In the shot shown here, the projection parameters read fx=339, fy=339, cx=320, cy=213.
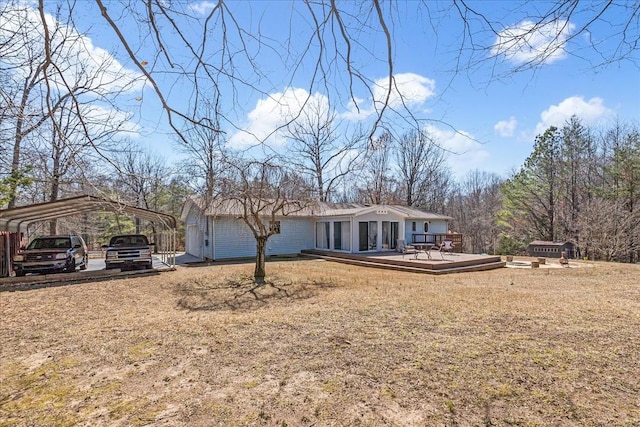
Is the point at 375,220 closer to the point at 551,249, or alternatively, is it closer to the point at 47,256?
the point at 551,249

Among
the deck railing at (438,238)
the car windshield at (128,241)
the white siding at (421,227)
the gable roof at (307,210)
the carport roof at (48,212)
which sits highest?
the gable roof at (307,210)

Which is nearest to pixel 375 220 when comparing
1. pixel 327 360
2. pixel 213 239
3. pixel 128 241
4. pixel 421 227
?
pixel 421 227

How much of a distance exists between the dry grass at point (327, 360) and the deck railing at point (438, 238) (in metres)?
11.6

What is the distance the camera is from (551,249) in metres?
18.1

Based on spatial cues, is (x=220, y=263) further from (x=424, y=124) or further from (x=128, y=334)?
(x=424, y=124)

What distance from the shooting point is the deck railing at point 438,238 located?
19547mm

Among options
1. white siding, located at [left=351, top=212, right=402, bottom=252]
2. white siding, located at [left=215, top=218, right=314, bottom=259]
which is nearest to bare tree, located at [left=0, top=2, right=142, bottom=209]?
white siding, located at [left=215, top=218, right=314, bottom=259]

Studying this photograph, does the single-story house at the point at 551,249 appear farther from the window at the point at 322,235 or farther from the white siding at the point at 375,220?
the window at the point at 322,235

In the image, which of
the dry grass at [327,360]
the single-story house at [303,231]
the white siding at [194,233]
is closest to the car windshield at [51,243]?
the dry grass at [327,360]

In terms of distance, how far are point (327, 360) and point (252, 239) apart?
48.7 feet

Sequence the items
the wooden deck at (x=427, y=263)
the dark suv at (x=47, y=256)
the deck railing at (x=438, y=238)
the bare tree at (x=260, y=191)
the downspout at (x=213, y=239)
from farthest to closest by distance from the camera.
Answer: the deck railing at (x=438, y=238) → the downspout at (x=213, y=239) → the wooden deck at (x=427, y=263) → the dark suv at (x=47, y=256) → the bare tree at (x=260, y=191)

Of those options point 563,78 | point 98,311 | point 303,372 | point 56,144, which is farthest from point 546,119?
point 98,311

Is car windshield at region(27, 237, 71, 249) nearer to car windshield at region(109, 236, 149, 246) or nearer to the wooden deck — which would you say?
car windshield at region(109, 236, 149, 246)

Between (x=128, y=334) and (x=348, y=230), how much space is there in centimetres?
1363
